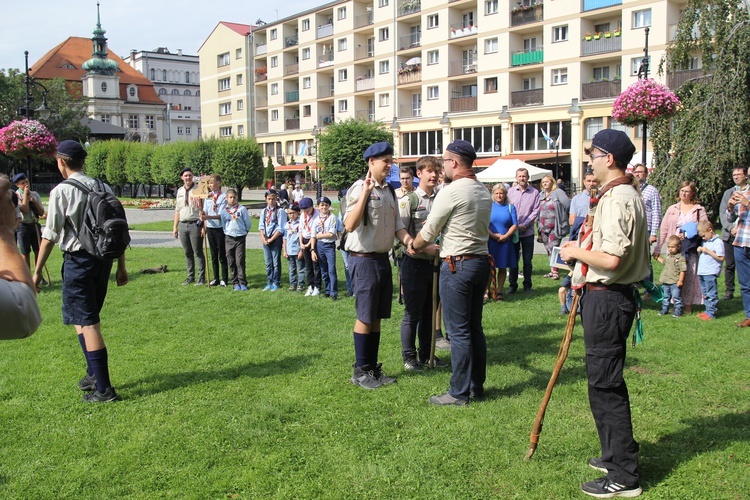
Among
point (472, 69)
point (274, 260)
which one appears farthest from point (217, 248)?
point (472, 69)

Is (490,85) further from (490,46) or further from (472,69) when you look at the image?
(490,46)

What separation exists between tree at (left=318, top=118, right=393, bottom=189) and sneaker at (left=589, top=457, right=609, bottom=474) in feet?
134

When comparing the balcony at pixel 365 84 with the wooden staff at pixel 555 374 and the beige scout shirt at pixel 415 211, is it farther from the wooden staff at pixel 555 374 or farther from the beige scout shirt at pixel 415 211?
the wooden staff at pixel 555 374

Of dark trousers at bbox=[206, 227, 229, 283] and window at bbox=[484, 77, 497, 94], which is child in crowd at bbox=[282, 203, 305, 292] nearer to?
dark trousers at bbox=[206, 227, 229, 283]

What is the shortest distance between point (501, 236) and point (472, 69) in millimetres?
40221

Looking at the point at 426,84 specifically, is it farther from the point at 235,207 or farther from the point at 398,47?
the point at 235,207

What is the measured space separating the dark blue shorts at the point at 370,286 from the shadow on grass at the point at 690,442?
259 cm

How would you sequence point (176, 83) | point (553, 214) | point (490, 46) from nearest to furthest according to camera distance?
1. point (553, 214)
2. point (490, 46)
3. point (176, 83)

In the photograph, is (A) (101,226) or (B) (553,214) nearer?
Result: (A) (101,226)

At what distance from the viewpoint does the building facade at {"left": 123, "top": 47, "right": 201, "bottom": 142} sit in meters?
126

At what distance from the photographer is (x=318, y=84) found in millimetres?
62594

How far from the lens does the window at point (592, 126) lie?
40.4 metres

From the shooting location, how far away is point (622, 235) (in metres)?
3.96

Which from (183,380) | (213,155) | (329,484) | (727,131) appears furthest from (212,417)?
(213,155)
